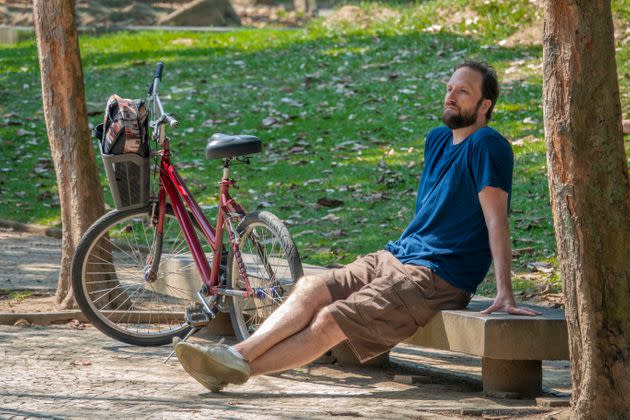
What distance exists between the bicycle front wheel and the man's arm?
201 centimetres

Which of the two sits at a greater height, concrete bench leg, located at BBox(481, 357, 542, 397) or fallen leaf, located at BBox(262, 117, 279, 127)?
fallen leaf, located at BBox(262, 117, 279, 127)

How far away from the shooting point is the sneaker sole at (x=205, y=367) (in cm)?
536

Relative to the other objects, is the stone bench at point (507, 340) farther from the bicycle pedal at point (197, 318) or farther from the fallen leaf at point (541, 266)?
the fallen leaf at point (541, 266)

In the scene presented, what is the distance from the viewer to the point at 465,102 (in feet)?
19.1

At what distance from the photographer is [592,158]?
4672 millimetres

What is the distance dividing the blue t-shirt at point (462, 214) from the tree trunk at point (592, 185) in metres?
0.78

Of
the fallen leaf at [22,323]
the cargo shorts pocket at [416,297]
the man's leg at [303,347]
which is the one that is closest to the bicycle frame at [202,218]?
the man's leg at [303,347]

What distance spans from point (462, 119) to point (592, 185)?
124cm

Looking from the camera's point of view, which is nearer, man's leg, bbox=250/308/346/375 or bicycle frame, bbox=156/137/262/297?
man's leg, bbox=250/308/346/375

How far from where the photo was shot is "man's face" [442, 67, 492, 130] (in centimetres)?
581

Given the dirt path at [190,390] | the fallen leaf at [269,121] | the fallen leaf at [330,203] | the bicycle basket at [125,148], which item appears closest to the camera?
the dirt path at [190,390]

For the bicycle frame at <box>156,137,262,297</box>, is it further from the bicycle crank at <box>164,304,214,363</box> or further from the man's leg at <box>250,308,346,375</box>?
the man's leg at <box>250,308,346,375</box>

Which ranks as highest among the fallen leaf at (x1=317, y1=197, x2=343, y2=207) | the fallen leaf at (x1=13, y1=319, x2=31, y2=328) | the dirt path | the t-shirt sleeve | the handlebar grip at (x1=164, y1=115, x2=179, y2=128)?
the handlebar grip at (x1=164, y1=115, x2=179, y2=128)

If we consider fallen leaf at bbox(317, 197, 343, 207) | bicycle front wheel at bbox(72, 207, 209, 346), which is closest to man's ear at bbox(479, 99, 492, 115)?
bicycle front wheel at bbox(72, 207, 209, 346)
